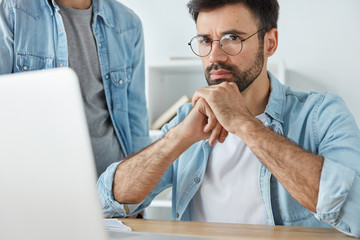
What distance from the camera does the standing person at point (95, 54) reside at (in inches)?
54.7

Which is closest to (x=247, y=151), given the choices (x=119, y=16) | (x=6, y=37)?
(x=119, y=16)

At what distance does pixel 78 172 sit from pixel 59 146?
34mm

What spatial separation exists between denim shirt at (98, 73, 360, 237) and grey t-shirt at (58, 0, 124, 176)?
0.29 m

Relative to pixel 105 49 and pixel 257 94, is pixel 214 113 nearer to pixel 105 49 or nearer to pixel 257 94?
pixel 257 94

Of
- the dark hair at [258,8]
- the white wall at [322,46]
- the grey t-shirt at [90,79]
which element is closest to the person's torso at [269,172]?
the dark hair at [258,8]

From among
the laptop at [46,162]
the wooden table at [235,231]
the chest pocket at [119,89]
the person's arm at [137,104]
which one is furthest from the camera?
the person's arm at [137,104]

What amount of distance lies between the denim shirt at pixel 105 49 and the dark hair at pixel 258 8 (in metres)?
0.36

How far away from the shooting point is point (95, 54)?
1.57m

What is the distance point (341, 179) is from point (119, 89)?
965 mm

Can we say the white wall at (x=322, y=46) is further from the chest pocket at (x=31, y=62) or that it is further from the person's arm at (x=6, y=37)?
the person's arm at (x=6, y=37)

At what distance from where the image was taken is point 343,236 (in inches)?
34.3

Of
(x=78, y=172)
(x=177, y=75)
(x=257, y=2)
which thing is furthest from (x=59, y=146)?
(x=177, y=75)

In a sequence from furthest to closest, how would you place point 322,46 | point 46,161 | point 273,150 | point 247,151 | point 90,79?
1. point 322,46
2. point 90,79
3. point 247,151
4. point 273,150
5. point 46,161

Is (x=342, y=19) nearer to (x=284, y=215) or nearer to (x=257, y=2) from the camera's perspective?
(x=257, y=2)
